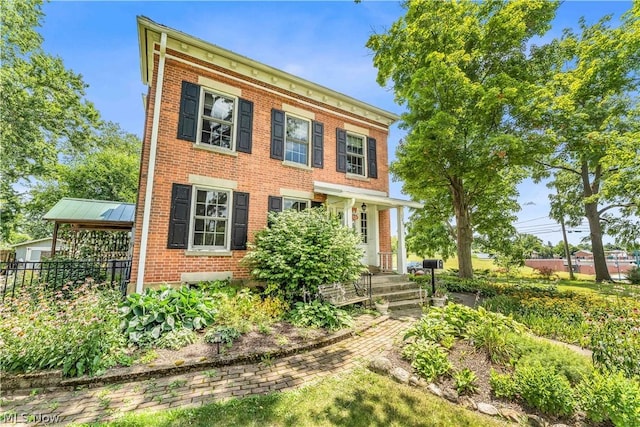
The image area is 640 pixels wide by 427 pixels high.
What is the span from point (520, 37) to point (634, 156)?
20.2 feet

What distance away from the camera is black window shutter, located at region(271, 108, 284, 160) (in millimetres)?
9039

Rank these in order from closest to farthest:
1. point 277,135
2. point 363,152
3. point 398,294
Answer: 1. point 398,294
2. point 277,135
3. point 363,152

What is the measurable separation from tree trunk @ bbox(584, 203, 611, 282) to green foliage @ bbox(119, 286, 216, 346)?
22.9 m

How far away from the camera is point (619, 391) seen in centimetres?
274

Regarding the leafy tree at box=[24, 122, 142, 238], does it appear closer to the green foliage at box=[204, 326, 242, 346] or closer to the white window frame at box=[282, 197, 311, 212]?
the white window frame at box=[282, 197, 311, 212]

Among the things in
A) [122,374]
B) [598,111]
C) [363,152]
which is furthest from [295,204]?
[598,111]

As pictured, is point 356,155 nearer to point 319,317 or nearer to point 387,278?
point 387,278

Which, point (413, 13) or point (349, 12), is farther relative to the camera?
point (413, 13)

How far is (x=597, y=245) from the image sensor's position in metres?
16.9

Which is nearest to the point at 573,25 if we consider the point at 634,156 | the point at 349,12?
the point at 634,156

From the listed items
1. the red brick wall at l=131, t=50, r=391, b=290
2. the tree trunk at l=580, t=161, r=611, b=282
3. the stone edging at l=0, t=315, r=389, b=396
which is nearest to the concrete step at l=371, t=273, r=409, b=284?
the red brick wall at l=131, t=50, r=391, b=290

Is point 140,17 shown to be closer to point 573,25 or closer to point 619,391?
point 619,391

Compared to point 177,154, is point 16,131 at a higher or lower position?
higher

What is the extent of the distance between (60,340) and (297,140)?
26.3ft
